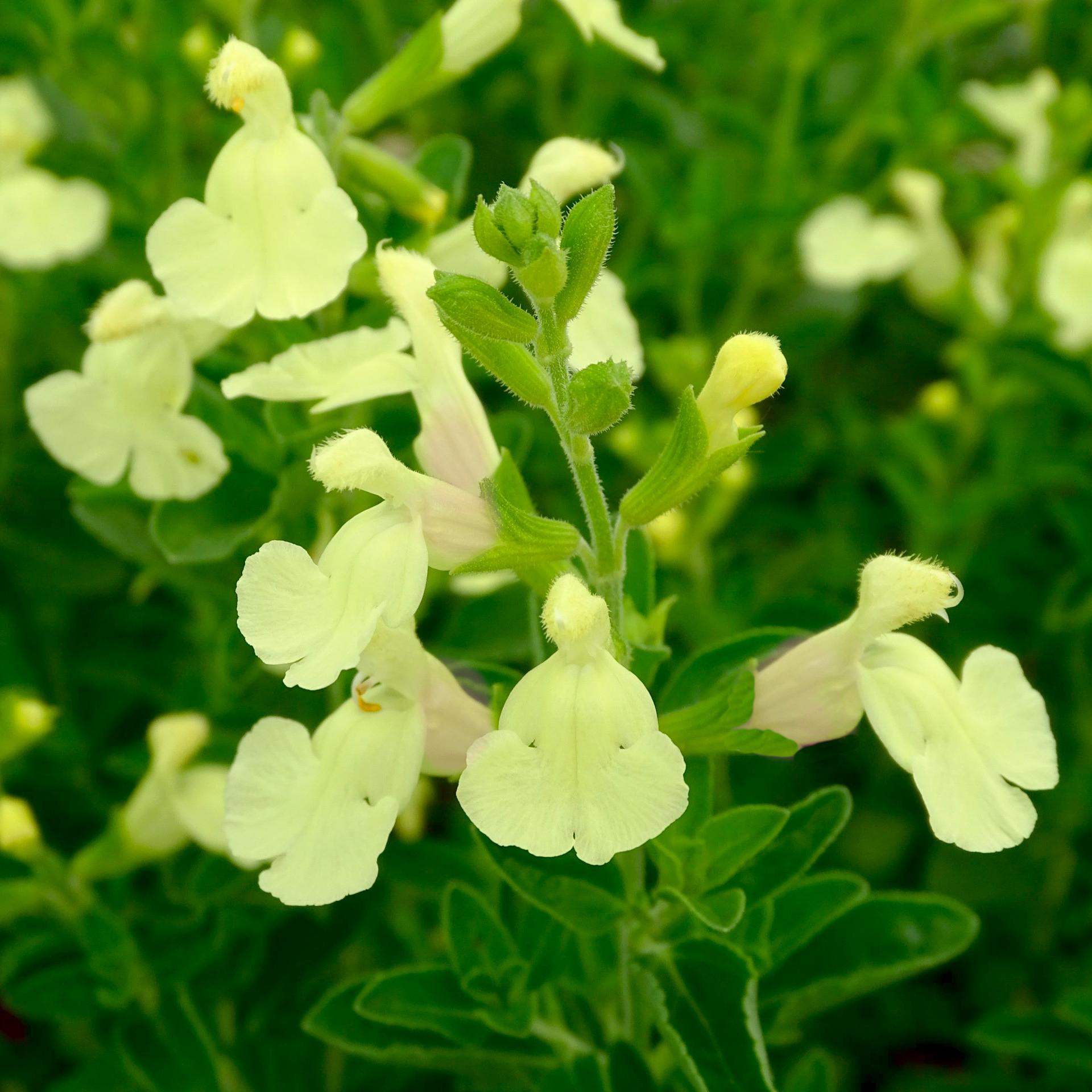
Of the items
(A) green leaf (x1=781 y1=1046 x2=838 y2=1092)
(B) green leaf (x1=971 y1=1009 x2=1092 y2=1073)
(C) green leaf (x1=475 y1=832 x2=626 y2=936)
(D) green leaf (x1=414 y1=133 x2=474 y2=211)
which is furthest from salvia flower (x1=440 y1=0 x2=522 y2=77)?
(B) green leaf (x1=971 y1=1009 x2=1092 y2=1073)

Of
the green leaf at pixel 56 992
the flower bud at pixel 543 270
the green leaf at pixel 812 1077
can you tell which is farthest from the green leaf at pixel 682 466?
the green leaf at pixel 56 992

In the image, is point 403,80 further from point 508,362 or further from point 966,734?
point 966,734

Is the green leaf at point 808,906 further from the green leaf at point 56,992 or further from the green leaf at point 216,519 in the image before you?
the green leaf at point 56,992

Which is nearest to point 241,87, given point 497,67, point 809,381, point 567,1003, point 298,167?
point 298,167

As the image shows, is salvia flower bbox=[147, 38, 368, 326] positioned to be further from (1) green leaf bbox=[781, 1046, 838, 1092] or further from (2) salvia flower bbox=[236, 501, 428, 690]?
(1) green leaf bbox=[781, 1046, 838, 1092]

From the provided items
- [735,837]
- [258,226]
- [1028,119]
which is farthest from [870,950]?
[1028,119]

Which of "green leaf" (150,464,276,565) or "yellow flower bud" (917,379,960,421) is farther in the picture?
"yellow flower bud" (917,379,960,421)
